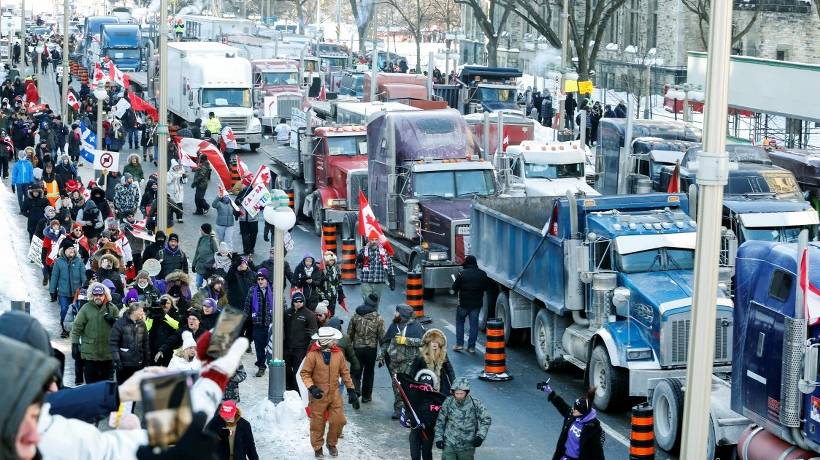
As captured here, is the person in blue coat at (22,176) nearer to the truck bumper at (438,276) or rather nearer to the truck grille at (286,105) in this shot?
the truck bumper at (438,276)

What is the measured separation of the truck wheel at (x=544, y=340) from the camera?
20.3 m

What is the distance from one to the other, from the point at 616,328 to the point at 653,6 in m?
58.7

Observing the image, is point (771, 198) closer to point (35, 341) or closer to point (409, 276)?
point (409, 276)

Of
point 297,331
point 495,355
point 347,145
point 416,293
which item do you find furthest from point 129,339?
point 347,145

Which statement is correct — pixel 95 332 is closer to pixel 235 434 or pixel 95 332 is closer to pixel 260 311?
pixel 260 311

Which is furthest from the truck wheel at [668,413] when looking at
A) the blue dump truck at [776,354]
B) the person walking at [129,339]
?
the person walking at [129,339]

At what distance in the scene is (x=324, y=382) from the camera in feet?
52.1

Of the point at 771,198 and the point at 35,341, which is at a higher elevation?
the point at 35,341

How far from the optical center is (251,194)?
25.3 metres

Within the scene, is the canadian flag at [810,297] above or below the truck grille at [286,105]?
above

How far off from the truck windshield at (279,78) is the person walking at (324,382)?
1530 inches

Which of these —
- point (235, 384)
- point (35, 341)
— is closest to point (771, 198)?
point (235, 384)

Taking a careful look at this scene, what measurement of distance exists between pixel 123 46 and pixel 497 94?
28.5m

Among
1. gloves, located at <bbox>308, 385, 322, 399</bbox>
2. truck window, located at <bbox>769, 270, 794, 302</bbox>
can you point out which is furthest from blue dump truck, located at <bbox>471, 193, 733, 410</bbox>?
gloves, located at <bbox>308, 385, 322, 399</bbox>
